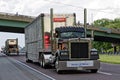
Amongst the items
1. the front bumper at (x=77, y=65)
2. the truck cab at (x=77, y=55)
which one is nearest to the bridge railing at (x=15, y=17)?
the truck cab at (x=77, y=55)

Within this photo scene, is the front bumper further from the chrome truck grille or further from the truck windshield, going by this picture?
the truck windshield

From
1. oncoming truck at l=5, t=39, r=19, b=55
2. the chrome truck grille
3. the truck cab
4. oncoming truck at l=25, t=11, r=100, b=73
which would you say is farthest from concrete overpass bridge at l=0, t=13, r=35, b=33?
the chrome truck grille

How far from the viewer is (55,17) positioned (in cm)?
3012

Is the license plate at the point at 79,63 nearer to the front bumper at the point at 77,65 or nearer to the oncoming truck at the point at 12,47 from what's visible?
the front bumper at the point at 77,65

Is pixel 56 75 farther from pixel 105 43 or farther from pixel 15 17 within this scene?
pixel 105 43

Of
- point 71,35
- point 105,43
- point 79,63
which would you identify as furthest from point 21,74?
point 105,43

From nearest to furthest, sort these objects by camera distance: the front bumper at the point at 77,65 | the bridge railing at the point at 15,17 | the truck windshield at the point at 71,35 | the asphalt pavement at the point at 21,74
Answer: the asphalt pavement at the point at 21,74 → the front bumper at the point at 77,65 → the truck windshield at the point at 71,35 → the bridge railing at the point at 15,17

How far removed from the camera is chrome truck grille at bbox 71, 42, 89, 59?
2444 cm

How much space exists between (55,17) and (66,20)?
2.78 feet

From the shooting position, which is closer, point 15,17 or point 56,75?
point 56,75

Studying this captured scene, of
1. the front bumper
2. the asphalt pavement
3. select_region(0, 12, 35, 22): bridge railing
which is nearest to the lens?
the asphalt pavement

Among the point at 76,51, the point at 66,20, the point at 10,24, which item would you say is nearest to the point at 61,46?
the point at 76,51

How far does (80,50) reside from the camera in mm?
24531

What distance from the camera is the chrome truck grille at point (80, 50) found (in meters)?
24.4
